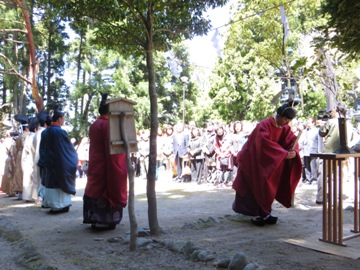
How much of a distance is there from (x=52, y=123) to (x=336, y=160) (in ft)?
18.8

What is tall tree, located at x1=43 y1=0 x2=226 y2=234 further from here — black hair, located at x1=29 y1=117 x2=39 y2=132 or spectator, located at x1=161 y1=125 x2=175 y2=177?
spectator, located at x1=161 y1=125 x2=175 y2=177

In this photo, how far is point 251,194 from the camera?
254 inches

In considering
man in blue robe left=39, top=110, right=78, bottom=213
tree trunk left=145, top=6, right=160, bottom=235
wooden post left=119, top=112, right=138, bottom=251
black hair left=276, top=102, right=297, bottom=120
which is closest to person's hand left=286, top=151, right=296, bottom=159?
black hair left=276, top=102, right=297, bottom=120

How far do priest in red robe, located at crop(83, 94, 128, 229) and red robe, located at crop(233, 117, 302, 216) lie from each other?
1844 mm

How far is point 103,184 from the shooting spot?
6.34 meters

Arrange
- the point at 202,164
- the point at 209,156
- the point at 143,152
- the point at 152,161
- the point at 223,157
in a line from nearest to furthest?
the point at 152,161, the point at 223,157, the point at 209,156, the point at 202,164, the point at 143,152

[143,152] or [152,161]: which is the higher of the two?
[152,161]

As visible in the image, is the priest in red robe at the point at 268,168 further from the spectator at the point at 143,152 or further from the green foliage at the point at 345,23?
the spectator at the point at 143,152

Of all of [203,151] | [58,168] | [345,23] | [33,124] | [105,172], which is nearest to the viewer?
[345,23]

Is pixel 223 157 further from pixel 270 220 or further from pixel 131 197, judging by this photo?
pixel 131 197

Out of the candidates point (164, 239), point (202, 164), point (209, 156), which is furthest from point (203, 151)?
point (164, 239)

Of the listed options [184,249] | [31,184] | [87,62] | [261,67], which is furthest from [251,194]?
[261,67]

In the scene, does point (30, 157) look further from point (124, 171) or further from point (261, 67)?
point (261, 67)

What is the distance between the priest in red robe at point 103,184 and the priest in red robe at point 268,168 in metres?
1.84
